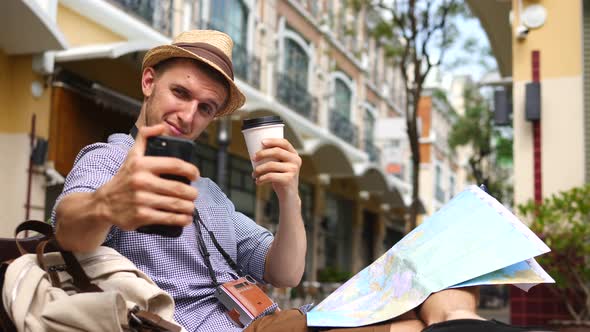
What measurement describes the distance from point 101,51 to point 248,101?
223 inches

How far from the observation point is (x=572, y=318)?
809cm

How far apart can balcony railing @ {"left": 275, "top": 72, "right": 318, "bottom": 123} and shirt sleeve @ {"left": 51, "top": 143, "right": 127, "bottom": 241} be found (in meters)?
18.2

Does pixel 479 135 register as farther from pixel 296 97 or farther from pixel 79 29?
pixel 79 29

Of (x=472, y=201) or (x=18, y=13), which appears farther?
(x=18, y=13)

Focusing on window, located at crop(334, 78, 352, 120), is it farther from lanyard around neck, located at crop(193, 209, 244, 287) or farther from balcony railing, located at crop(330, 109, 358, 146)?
lanyard around neck, located at crop(193, 209, 244, 287)

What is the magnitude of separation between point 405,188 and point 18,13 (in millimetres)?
26684

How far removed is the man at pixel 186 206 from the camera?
1422 millimetres

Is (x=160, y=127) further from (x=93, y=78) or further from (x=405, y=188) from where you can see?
(x=405, y=188)

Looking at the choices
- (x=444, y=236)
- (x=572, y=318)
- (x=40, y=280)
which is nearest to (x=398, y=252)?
(x=444, y=236)

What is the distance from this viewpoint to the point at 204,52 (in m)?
2.09

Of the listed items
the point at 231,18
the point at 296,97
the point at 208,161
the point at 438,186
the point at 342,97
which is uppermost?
the point at 231,18

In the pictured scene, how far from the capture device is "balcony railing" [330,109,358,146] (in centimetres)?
2500

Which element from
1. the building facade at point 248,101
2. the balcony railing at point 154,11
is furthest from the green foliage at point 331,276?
the balcony railing at point 154,11

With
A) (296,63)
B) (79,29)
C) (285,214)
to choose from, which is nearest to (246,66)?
(296,63)
